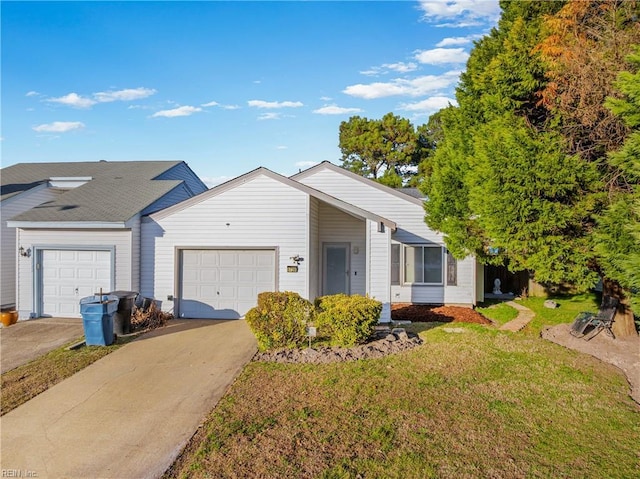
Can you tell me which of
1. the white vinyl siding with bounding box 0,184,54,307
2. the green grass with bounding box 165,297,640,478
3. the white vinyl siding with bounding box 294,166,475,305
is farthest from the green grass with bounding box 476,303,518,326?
the white vinyl siding with bounding box 0,184,54,307

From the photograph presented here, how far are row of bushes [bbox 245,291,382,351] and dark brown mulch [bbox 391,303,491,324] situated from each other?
3.65 metres

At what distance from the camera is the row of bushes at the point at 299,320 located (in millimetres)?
8039

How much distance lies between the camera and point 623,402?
5.77 metres

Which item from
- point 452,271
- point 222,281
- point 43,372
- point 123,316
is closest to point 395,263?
point 452,271

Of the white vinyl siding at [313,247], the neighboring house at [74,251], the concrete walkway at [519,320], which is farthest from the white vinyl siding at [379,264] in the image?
the neighboring house at [74,251]

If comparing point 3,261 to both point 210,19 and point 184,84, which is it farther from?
A: point 210,19

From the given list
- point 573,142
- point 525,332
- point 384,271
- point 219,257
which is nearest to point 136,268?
point 219,257

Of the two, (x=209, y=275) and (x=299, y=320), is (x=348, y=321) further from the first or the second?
(x=209, y=275)

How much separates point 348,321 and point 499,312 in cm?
731

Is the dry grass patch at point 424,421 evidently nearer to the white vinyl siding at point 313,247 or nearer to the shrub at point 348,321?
the shrub at point 348,321

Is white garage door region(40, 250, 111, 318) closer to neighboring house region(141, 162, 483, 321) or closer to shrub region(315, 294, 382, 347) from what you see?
neighboring house region(141, 162, 483, 321)

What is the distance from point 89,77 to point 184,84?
373 cm

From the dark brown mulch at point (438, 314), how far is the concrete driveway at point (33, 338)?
352 inches

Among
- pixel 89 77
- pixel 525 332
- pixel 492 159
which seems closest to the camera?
pixel 492 159
